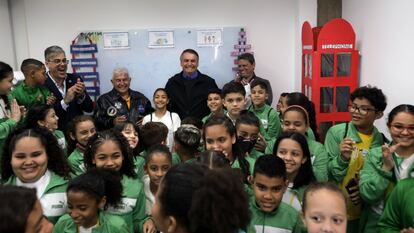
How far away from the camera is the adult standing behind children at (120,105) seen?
3858mm

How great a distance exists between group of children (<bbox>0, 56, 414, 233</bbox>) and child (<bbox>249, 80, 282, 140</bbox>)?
50cm

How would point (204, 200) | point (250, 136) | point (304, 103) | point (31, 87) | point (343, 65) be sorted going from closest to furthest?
point (204, 200) → point (250, 136) → point (304, 103) → point (31, 87) → point (343, 65)

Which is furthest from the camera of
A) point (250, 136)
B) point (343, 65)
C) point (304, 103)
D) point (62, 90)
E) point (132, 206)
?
point (343, 65)

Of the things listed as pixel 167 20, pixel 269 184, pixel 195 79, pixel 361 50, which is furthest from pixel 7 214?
pixel 167 20

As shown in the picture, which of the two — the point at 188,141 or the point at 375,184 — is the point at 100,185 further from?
the point at 375,184

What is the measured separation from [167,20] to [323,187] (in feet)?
12.0

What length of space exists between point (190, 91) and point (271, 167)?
2206mm

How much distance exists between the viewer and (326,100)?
3980 millimetres

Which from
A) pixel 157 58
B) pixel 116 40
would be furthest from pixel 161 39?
pixel 116 40

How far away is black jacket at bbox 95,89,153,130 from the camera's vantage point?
3854mm

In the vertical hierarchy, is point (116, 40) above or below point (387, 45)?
above

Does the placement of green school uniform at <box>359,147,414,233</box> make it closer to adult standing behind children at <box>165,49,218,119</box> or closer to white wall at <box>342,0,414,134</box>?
white wall at <box>342,0,414,134</box>

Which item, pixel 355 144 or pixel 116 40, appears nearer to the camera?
pixel 355 144

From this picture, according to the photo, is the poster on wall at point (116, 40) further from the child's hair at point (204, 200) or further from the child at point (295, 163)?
the child's hair at point (204, 200)
